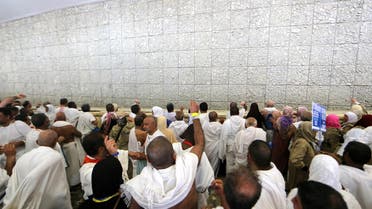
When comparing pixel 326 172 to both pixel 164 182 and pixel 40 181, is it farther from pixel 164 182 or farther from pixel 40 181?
pixel 40 181

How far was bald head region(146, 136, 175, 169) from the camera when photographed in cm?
171

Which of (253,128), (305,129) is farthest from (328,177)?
(253,128)

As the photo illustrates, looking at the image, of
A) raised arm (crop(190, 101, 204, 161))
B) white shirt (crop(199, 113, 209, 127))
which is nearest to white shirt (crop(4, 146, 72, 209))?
raised arm (crop(190, 101, 204, 161))

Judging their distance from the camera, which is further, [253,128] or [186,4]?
[186,4]

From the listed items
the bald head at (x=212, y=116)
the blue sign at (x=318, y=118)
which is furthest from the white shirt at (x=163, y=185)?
the bald head at (x=212, y=116)

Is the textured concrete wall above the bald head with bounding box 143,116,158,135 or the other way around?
above

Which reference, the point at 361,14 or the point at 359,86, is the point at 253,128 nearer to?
the point at 359,86

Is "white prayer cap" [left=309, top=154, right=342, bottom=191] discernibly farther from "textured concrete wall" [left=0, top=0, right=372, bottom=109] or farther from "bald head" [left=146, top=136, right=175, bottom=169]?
"textured concrete wall" [left=0, top=0, right=372, bottom=109]

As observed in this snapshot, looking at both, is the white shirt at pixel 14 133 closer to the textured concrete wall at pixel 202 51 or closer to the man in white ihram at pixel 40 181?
the man in white ihram at pixel 40 181

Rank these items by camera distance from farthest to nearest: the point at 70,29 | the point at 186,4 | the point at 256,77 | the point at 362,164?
the point at 70,29 < the point at 186,4 < the point at 256,77 < the point at 362,164

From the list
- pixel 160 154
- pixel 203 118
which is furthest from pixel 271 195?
pixel 203 118

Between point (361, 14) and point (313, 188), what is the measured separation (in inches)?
247

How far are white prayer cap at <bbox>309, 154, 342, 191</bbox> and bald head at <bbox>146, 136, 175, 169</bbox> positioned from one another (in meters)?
1.47

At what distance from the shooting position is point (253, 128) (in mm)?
3703
